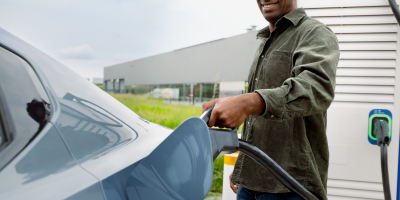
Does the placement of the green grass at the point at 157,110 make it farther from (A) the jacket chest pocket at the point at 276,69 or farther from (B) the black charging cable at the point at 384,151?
(A) the jacket chest pocket at the point at 276,69

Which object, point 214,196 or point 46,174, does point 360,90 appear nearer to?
point 46,174

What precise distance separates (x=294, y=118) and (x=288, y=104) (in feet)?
1.23

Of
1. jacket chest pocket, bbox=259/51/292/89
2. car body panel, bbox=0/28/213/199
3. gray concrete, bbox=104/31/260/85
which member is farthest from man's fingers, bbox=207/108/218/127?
gray concrete, bbox=104/31/260/85

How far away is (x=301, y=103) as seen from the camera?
36.0 inches

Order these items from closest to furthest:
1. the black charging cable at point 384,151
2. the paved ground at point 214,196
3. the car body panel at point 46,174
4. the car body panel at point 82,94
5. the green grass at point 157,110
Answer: the car body panel at point 46,174 < the car body panel at point 82,94 < the black charging cable at point 384,151 < the paved ground at point 214,196 < the green grass at point 157,110

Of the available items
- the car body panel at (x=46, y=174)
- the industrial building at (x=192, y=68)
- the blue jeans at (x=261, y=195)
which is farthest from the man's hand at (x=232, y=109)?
the industrial building at (x=192, y=68)

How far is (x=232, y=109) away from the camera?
83 cm

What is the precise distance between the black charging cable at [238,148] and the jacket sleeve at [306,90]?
108mm

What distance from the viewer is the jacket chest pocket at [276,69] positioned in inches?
49.6

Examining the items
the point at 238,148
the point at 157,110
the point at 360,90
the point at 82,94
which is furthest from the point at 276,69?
the point at 157,110

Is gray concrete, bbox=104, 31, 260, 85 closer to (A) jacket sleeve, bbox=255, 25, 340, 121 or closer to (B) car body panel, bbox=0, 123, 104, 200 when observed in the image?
(A) jacket sleeve, bbox=255, 25, 340, 121

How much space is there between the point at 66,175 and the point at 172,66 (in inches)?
370

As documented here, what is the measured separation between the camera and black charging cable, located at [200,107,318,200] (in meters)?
0.80

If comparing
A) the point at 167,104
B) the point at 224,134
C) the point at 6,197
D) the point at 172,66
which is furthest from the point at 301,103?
the point at 172,66
